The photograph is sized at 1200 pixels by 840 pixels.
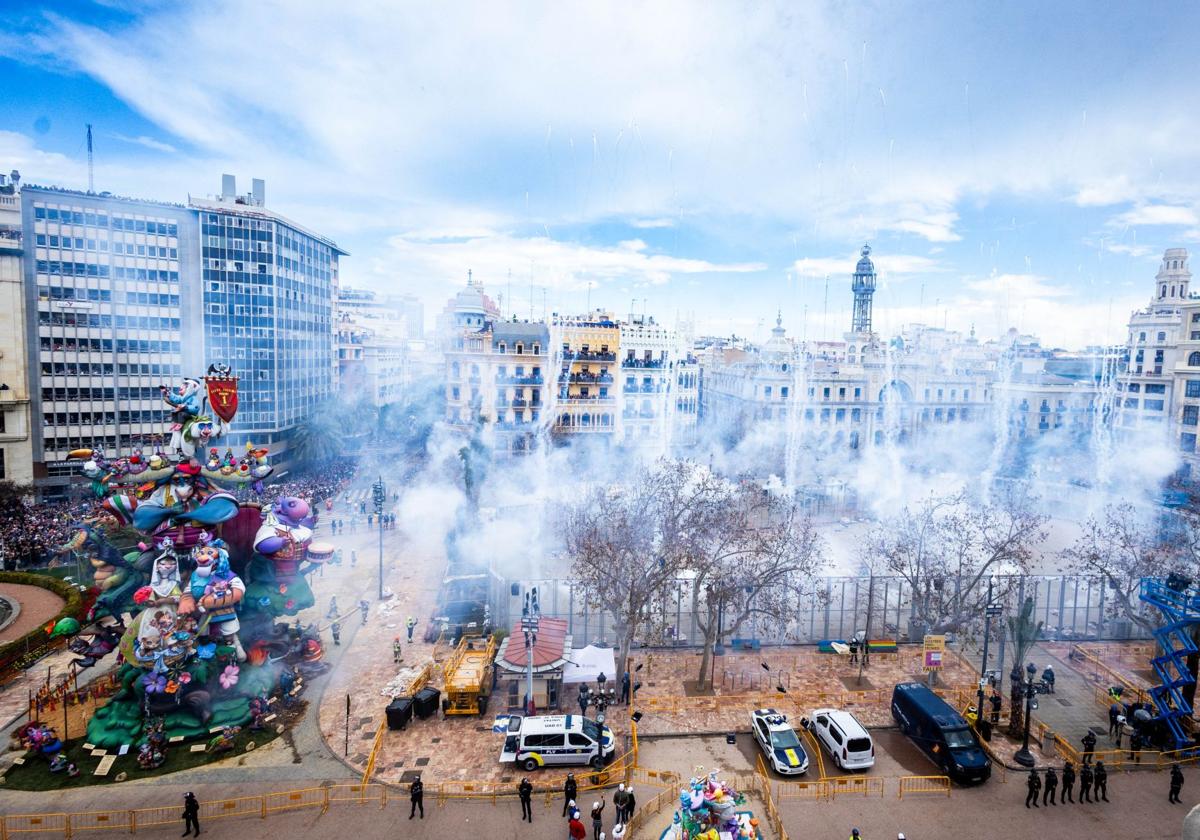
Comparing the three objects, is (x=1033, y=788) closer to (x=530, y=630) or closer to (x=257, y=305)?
(x=530, y=630)

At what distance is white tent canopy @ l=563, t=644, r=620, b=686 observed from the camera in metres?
22.4

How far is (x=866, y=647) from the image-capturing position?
25203 millimetres

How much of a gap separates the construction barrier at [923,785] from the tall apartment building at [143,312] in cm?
5253

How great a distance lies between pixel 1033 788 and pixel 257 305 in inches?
2335

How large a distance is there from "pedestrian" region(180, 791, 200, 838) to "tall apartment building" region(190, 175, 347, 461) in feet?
146

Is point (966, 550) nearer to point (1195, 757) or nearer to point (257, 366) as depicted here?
point (1195, 757)

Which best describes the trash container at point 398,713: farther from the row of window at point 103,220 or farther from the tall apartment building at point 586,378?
the row of window at point 103,220

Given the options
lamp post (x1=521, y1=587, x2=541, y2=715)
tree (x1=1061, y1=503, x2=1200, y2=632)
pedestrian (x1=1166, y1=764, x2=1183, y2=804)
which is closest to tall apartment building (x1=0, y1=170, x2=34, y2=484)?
lamp post (x1=521, y1=587, x2=541, y2=715)

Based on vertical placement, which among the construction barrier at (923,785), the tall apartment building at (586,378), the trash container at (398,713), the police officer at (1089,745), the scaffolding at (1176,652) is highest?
the tall apartment building at (586,378)

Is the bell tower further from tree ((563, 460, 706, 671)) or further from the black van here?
the black van

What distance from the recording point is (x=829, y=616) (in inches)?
1136

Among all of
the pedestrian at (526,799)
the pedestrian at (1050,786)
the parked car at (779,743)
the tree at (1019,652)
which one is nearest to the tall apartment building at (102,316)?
the pedestrian at (526,799)

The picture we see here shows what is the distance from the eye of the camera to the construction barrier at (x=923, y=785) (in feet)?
59.4

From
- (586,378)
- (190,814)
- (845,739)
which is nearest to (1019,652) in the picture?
(845,739)
